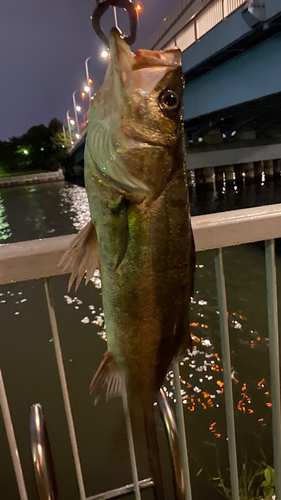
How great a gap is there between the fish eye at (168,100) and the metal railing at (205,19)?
35.7 feet

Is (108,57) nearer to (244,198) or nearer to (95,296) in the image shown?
(95,296)

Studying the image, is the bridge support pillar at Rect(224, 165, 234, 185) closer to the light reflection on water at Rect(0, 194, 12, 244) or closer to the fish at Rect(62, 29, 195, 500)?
the light reflection on water at Rect(0, 194, 12, 244)

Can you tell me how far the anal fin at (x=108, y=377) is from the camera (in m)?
1.21

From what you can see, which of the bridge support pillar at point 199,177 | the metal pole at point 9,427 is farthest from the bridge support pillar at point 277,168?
the metal pole at point 9,427

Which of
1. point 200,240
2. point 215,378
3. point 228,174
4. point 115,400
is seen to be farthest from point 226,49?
point 228,174

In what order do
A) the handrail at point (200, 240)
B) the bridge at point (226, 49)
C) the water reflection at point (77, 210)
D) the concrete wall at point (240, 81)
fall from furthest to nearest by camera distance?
1. the water reflection at point (77, 210)
2. the concrete wall at point (240, 81)
3. the bridge at point (226, 49)
4. the handrail at point (200, 240)

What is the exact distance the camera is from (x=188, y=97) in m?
15.9

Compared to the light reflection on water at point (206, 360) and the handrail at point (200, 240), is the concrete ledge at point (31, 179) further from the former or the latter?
the handrail at point (200, 240)

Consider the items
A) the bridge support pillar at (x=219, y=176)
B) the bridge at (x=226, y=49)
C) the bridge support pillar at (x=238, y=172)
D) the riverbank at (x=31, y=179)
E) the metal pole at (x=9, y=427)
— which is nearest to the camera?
the metal pole at (x=9, y=427)

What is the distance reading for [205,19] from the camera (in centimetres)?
1234

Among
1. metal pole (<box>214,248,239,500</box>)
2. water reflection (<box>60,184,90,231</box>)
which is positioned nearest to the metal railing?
water reflection (<box>60,184,90,231</box>)

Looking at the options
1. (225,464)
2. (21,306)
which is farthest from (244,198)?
(225,464)

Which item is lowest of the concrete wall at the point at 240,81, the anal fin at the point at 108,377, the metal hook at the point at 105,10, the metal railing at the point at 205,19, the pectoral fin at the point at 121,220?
the anal fin at the point at 108,377

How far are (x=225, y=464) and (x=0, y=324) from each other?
23.6ft
